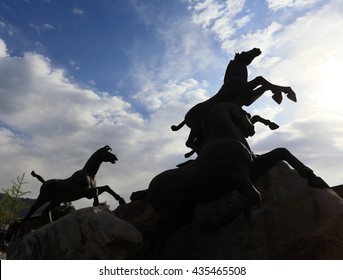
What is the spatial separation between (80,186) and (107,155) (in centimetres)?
111

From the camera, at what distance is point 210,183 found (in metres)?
3.73

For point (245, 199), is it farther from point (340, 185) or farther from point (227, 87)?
point (340, 185)

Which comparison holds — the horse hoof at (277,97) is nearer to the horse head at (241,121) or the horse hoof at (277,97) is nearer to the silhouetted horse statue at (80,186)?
the horse head at (241,121)

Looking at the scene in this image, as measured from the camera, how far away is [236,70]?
6.02 metres

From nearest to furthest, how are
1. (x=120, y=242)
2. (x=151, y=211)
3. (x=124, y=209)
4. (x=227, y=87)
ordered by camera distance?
(x=120, y=242) < (x=227, y=87) < (x=151, y=211) < (x=124, y=209)

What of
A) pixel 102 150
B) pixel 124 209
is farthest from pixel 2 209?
pixel 124 209

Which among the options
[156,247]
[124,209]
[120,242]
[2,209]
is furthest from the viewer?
[2,209]

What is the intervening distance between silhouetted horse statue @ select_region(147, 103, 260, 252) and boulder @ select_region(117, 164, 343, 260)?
1.01ft

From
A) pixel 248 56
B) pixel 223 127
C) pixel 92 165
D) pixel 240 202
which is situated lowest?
pixel 240 202

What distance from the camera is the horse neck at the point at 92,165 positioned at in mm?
8616

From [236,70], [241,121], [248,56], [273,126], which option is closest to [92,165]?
[236,70]

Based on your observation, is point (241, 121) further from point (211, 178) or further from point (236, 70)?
point (236, 70)

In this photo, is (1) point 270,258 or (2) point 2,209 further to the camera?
(2) point 2,209

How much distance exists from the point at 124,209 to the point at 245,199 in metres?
2.90
